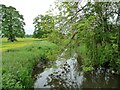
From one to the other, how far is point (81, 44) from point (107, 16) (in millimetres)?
1263

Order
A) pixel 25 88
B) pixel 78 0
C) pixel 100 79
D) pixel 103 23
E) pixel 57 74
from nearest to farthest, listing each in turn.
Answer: pixel 25 88
pixel 78 0
pixel 103 23
pixel 100 79
pixel 57 74

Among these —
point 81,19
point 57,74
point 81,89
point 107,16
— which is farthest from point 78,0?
point 57,74

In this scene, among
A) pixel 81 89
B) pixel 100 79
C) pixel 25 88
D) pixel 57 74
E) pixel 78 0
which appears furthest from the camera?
pixel 57 74

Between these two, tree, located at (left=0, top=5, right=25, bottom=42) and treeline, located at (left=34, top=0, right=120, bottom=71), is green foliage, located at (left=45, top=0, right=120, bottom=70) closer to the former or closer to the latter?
treeline, located at (left=34, top=0, right=120, bottom=71)

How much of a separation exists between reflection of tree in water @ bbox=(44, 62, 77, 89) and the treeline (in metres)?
0.92

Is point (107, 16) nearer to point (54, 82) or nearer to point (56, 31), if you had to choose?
point (56, 31)

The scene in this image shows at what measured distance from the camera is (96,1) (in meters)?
7.59

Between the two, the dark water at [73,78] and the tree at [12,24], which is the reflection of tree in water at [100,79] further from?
the tree at [12,24]

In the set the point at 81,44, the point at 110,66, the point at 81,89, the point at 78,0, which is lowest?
the point at 81,89

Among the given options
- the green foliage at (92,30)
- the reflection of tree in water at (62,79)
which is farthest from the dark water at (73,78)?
the green foliage at (92,30)

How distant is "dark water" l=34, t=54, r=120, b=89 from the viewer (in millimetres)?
8132

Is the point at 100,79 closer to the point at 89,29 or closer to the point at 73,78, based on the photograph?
the point at 73,78

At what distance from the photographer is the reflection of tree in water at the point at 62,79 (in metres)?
8.23

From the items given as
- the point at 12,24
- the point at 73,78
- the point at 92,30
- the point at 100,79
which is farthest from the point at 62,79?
the point at 12,24
